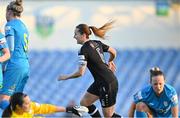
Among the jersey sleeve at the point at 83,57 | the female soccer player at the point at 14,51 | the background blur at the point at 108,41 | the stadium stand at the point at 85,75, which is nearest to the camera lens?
the female soccer player at the point at 14,51

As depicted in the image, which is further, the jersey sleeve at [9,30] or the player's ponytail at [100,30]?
the player's ponytail at [100,30]

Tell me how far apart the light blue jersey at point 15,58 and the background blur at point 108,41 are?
9846 mm

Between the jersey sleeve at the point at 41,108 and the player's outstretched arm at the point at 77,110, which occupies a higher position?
the jersey sleeve at the point at 41,108

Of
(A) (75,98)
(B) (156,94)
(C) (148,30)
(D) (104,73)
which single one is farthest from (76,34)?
(C) (148,30)

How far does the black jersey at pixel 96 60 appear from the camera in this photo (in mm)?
10117

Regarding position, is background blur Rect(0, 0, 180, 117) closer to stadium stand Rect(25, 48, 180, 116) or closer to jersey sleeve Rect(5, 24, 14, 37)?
stadium stand Rect(25, 48, 180, 116)

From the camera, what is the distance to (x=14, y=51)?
9.90 metres

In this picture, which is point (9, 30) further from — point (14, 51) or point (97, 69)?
point (97, 69)

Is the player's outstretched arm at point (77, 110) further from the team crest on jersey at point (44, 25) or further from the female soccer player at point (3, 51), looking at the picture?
the team crest on jersey at point (44, 25)

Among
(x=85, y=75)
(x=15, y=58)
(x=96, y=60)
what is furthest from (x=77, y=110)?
(x=85, y=75)

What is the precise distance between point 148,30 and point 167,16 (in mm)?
770

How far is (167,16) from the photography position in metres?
22.1

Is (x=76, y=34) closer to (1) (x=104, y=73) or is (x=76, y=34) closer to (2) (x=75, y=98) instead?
(1) (x=104, y=73)

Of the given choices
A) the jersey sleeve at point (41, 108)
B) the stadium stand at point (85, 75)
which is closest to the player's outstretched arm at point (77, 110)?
the jersey sleeve at point (41, 108)
